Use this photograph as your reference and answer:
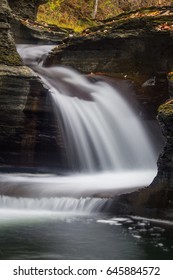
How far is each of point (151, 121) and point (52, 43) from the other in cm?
865

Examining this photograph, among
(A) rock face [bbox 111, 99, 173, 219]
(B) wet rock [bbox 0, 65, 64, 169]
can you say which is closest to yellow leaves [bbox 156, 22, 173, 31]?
(B) wet rock [bbox 0, 65, 64, 169]

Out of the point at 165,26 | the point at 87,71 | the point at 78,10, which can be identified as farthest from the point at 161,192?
the point at 78,10

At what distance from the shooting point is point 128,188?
815 centimetres

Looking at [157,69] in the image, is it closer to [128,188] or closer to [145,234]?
[128,188]

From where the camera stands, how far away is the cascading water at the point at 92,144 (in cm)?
858

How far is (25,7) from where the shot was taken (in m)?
19.0

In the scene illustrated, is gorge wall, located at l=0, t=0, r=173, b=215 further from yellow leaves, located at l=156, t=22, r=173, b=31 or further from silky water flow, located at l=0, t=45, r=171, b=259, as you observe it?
silky water flow, located at l=0, t=45, r=171, b=259

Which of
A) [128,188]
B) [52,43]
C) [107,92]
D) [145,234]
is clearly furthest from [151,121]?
[52,43]

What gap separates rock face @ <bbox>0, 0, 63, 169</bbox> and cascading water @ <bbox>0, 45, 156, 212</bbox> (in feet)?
1.03

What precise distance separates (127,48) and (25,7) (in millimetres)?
7789

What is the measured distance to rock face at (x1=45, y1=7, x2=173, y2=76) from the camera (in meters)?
12.5

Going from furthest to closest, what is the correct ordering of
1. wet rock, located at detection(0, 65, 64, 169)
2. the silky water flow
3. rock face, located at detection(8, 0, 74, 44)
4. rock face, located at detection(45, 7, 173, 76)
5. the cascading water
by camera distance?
1. rock face, located at detection(8, 0, 74, 44)
2. rock face, located at detection(45, 7, 173, 76)
3. wet rock, located at detection(0, 65, 64, 169)
4. the cascading water
5. the silky water flow

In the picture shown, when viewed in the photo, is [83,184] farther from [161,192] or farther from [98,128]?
[98,128]

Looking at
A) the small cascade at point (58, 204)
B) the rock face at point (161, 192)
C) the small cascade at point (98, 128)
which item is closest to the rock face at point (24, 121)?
the small cascade at point (98, 128)
